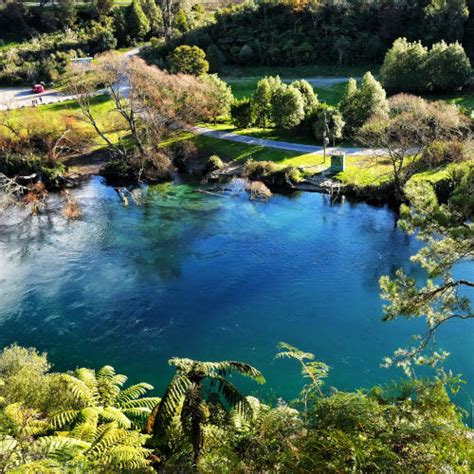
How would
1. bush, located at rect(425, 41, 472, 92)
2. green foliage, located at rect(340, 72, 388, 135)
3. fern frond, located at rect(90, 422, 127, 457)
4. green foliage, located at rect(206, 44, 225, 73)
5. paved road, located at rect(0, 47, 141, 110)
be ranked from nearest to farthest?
fern frond, located at rect(90, 422, 127, 457), green foliage, located at rect(340, 72, 388, 135), bush, located at rect(425, 41, 472, 92), paved road, located at rect(0, 47, 141, 110), green foliage, located at rect(206, 44, 225, 73)

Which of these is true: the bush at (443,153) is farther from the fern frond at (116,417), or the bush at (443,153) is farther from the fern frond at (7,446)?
the fern frond at (7,446)

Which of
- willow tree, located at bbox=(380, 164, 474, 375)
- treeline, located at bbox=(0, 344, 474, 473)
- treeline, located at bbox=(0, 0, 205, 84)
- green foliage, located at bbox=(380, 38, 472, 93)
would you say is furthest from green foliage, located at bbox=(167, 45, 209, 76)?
treeline, located at bbox=(0, 344, 474, 473)

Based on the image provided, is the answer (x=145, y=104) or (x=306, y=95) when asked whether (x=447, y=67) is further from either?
(x=145, y=104)

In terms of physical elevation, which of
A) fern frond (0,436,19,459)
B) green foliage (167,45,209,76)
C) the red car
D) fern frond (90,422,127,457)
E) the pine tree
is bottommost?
fern frond (90,422,127,457)

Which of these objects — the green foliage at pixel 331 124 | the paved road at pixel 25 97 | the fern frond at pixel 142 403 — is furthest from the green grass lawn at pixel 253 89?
the fern frond at pixel 142 403

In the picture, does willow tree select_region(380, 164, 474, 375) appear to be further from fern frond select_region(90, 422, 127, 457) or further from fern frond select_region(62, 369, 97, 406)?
fern frond select_region(62, 369, 97, 406)

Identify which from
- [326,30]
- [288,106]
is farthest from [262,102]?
[326,30]
